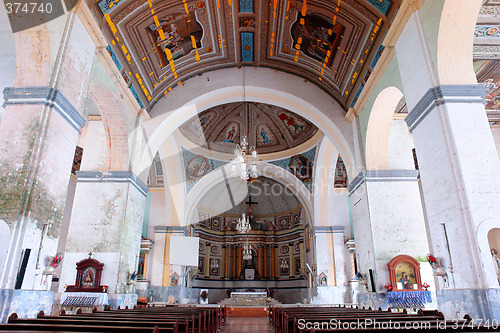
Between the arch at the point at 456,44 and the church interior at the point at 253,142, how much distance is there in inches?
0.9

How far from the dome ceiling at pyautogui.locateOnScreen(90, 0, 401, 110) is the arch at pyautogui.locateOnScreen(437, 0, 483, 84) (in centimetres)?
147

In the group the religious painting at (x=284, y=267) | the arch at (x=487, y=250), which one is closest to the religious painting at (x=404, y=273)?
the arch at (x=487, y=250)

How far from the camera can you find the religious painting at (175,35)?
8.06 metres

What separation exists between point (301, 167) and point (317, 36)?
6867mm

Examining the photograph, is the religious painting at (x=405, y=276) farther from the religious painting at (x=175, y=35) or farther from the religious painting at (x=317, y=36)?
the religious painting at (x=175, y=35)

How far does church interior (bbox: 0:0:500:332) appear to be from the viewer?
4.82 metres

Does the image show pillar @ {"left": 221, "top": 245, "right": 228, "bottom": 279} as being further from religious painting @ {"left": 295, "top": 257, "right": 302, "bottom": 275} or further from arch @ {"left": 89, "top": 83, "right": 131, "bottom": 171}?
arch @ {"left": 89, "top": 83, "right": 131, "bottom": 171}

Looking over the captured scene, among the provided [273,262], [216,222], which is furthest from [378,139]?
[216,222]

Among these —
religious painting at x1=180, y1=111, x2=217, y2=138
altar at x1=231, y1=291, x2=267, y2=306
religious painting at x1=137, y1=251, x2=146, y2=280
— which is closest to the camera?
altar at x1=231, y1=291, x2=267, y2=306

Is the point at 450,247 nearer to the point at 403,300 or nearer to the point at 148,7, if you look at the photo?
the point at 403,300

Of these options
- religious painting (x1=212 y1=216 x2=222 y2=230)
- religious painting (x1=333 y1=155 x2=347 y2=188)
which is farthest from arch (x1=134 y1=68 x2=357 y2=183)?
religious painting (x1=212 y1=216 x2=222 y2=230)

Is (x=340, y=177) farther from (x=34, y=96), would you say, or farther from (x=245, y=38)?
(x=34, y=96)

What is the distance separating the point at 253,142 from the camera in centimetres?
1502

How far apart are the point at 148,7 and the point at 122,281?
21.2ft
